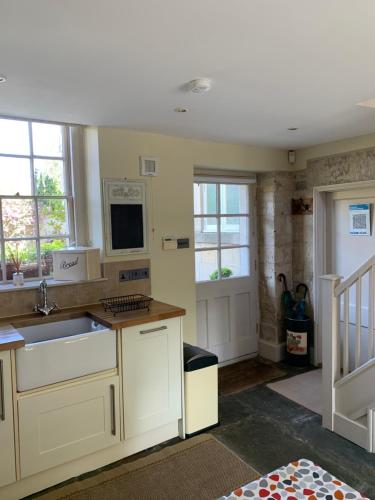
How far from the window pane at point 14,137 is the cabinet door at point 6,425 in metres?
1.53

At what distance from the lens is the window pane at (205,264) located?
152 inches

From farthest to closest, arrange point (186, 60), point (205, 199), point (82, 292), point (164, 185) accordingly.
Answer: point (205, 199), point (164, 185), point (82, 292), point (186, 60)

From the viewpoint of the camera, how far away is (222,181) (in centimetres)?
394

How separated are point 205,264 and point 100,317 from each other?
158cm

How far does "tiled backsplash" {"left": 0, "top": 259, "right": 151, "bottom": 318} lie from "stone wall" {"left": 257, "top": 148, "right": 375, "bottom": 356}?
5.03 feet

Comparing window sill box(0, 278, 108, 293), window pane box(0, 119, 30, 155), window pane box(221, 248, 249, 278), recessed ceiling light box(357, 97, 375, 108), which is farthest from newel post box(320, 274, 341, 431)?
window pane box(0, 119, 30, 155)

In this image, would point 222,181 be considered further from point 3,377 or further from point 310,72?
Result: point 3,377

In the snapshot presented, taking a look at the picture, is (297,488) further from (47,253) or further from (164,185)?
(164,185)

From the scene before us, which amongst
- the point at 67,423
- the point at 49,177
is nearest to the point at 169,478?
the point at 67,423

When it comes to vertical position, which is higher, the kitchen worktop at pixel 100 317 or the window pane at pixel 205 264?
the window pane at pixel 205 264

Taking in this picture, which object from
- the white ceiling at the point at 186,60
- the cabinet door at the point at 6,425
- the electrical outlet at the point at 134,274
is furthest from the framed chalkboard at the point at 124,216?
the cabinet door at the point at 6,425

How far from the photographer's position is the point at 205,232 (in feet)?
12.8

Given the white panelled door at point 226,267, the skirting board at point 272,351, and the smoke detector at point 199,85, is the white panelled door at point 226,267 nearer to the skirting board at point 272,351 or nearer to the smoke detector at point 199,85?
the skirting board at point 272,351

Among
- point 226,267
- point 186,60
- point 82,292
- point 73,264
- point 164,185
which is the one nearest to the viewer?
point 186,60
